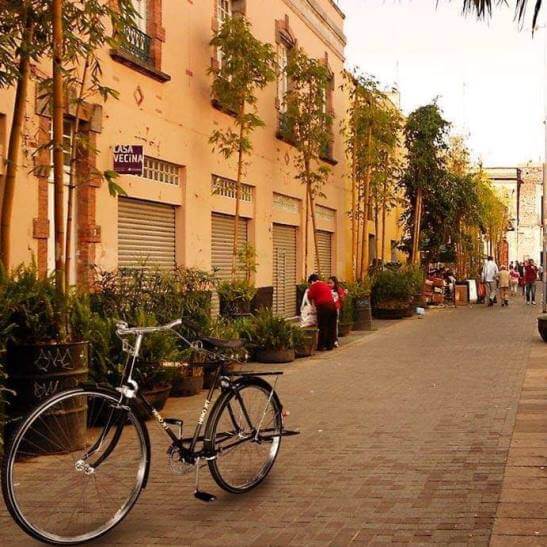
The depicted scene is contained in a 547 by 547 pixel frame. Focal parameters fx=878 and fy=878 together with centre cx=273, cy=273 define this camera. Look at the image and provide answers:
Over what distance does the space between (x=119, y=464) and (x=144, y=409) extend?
0.48m

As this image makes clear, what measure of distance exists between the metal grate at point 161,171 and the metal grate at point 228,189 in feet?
5.21

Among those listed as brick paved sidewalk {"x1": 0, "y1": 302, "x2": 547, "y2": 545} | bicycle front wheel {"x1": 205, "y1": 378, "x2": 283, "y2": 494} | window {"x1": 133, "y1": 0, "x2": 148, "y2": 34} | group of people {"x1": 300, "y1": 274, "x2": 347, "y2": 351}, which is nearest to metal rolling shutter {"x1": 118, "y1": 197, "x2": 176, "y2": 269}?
group of people {"x1": 300, "y1": 274, "x2": 347, "y2": 351}

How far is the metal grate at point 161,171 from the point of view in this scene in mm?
14826

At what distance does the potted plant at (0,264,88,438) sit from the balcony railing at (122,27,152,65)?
303 inches

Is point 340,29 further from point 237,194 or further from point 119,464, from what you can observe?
point 119,464

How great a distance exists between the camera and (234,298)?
15.7 m

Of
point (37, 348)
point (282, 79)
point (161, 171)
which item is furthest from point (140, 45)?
point (37, 348)

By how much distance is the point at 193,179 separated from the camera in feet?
53.8

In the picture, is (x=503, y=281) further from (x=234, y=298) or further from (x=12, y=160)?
(x=12, y=160)

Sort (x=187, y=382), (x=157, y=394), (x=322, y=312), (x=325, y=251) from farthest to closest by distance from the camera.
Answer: (x=325, y=251), (x=322, y=312), (x=187, y=382), (x=157, y=394)

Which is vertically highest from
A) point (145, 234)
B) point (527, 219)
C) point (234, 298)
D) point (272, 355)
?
point (527, 219)

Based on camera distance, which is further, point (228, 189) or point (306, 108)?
point (306, 108)

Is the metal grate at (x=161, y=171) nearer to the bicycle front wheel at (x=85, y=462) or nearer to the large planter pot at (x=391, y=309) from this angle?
the bicycle front wheel at (x=85, y=462)

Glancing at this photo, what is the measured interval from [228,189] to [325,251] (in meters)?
8.69
